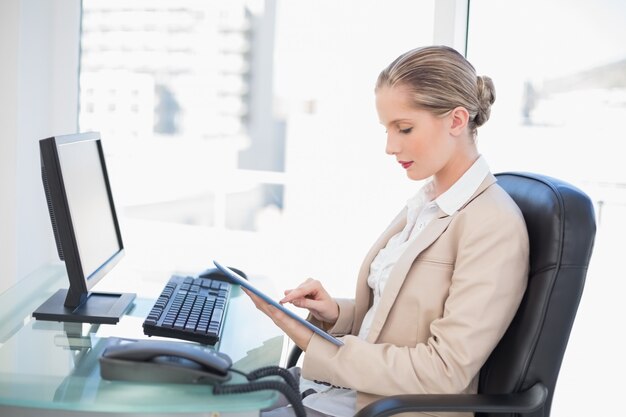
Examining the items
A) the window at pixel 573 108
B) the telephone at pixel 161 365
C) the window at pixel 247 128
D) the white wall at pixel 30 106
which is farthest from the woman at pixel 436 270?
the white wall at pixel 30 106

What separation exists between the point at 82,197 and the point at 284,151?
1.56 metres

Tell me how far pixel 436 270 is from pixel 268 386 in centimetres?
50

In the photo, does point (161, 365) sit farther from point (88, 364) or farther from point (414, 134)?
point (414, 134)

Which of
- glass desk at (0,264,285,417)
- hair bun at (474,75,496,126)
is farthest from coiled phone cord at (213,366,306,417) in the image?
hair bun at (474,75,496,126)

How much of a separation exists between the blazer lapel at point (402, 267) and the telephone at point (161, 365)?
1.49 feet

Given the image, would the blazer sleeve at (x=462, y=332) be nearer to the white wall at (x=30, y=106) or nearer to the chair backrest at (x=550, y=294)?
the chair backrest at (x=550, y=294)

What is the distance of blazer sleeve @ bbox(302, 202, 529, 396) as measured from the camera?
5.06 ft

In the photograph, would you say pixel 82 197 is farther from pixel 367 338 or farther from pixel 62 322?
pixel 367 338

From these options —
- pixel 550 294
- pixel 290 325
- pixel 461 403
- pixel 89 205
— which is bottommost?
pixel 461 403

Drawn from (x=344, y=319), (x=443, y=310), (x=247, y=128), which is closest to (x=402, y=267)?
(x=443, y=310)

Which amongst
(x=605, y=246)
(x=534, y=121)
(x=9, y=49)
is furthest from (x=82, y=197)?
(x=605, y=246)

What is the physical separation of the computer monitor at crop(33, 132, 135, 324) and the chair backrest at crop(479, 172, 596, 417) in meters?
0.93

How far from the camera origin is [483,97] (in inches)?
68.2

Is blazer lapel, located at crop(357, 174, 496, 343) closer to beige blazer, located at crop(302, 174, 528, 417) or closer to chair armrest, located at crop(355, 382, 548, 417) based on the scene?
beige blazer, located at crop(302, 174, 528, 417)
